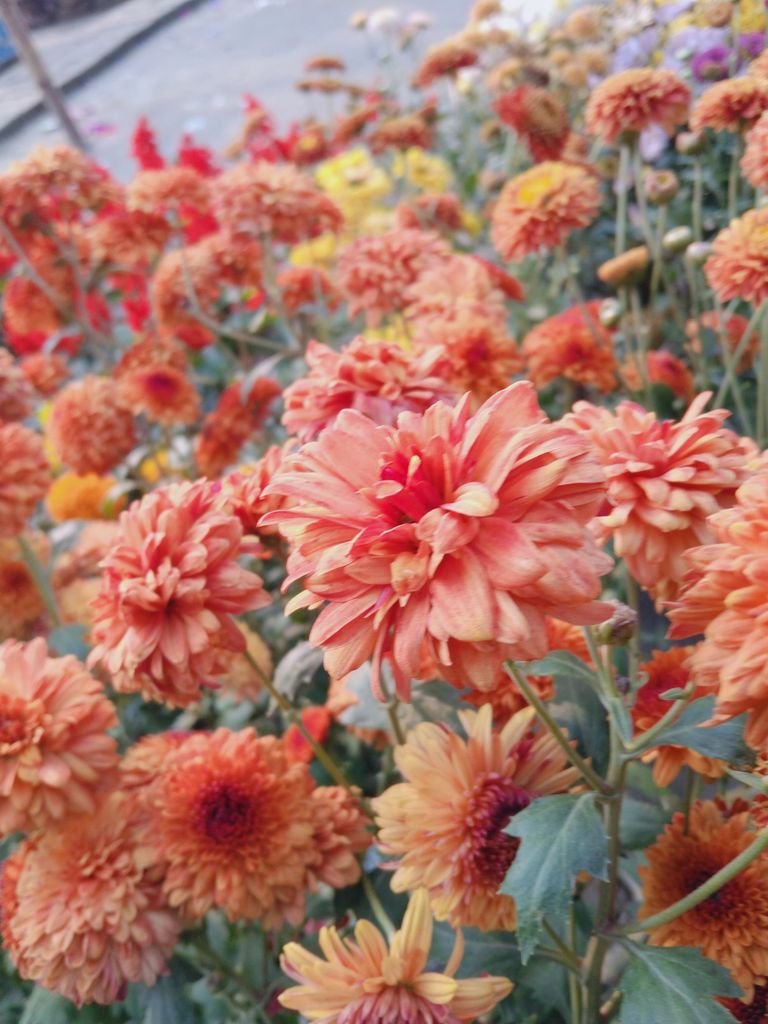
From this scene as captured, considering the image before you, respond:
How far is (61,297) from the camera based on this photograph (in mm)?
1741

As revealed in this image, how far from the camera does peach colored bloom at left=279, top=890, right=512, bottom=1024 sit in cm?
63

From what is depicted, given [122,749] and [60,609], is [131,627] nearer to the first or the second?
[122,749]

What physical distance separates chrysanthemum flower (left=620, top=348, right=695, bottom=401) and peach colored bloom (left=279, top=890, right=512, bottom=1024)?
970mm

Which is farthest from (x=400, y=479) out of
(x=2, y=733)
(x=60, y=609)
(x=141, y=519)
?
(x=60, y=609)

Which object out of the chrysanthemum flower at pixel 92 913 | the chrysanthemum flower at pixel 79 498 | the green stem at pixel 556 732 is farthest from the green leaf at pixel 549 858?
the chrysanthemum flower at pixel 79 498

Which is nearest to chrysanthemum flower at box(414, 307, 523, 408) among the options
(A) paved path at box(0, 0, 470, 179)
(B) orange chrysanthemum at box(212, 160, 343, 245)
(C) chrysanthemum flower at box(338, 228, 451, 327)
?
(C) chrysanthemum flower at box(338, 228, 451, 327)

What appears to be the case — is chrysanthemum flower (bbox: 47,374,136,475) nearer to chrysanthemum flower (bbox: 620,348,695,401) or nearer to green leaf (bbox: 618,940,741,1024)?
chrysanthemum flower (bbox: 620,348,695,401)

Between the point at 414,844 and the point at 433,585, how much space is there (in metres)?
0.32

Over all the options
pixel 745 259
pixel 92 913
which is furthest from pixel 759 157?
pixel 92 913

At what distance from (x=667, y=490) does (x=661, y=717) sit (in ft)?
0.84

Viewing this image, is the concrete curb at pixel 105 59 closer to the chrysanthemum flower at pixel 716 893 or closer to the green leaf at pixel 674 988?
the chrysanthemum flower at pixel 716 893

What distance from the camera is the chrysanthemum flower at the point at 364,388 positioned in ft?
2.54

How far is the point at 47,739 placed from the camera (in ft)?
2.62

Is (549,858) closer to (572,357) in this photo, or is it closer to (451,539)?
(451,539)
